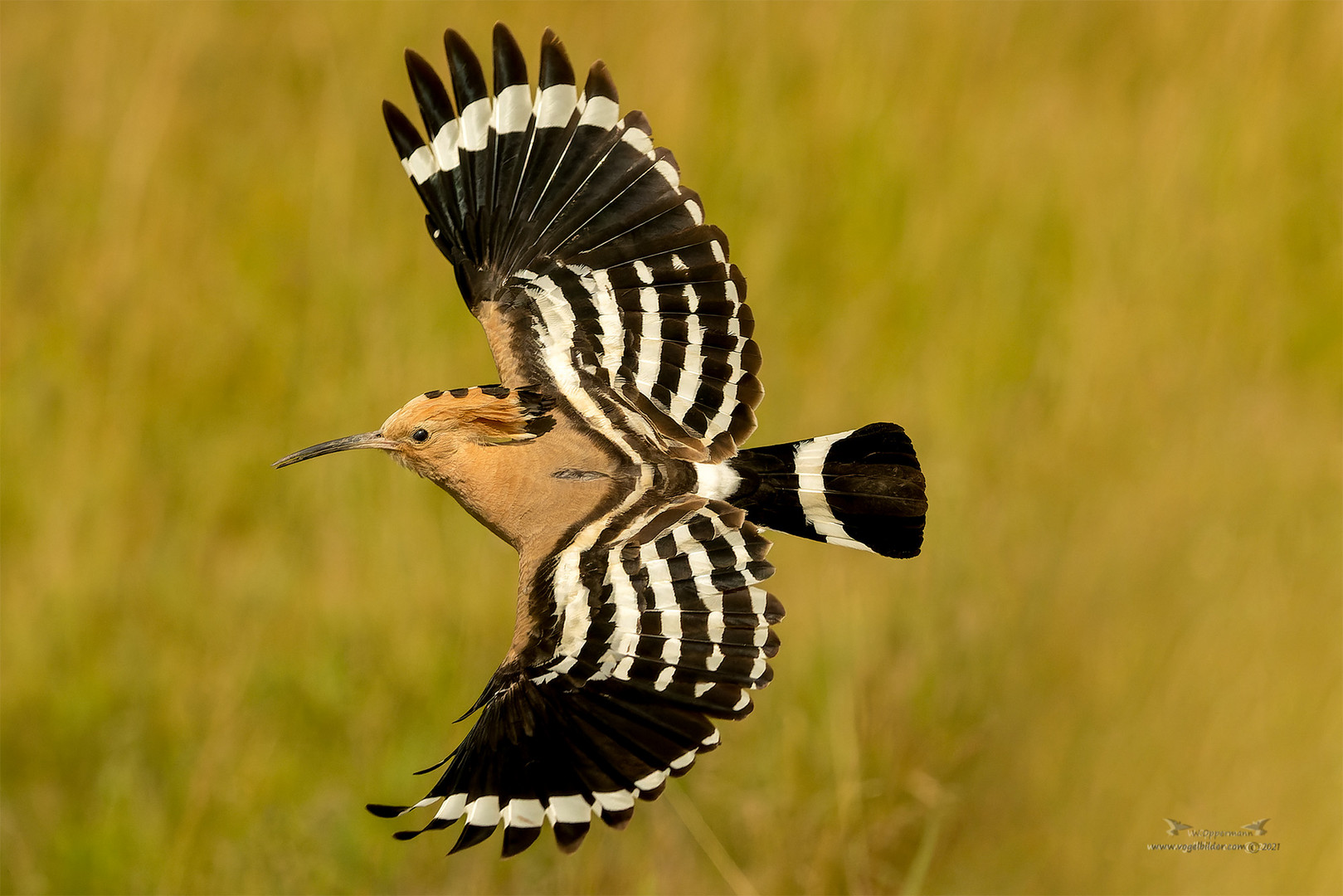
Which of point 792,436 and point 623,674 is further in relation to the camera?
point 792,436

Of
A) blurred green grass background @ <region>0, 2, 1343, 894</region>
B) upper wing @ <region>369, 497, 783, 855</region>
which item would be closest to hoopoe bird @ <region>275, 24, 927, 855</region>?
upper wing @ <region>369, 497, 783, 855</region>

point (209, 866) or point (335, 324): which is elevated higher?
point (335, 324)

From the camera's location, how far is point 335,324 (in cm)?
459

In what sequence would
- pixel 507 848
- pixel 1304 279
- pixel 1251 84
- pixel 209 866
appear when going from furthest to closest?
pixel 1251 84
pixel 1304 279
pixel 209 866
pixel 507 848

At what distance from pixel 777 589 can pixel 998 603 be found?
0.68 m

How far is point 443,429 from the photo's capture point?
2.21 meters

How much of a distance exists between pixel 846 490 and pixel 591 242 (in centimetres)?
66

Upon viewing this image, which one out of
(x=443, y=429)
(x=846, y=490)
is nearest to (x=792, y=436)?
(x=846, y=490)

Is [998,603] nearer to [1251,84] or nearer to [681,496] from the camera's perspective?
[681,496]

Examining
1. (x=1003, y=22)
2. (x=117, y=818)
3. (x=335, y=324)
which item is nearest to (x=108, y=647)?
(x=117, y=818)

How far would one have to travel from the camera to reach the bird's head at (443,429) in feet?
7.22

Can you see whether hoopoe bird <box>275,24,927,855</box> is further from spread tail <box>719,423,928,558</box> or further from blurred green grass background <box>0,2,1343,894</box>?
blurred green grass background <box>0,2,1343,894</box>

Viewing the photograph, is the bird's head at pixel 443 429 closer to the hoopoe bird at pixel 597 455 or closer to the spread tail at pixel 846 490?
the hoopoe bird at pixel 597 455

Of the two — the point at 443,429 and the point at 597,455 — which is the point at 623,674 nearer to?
the point at 597,455
